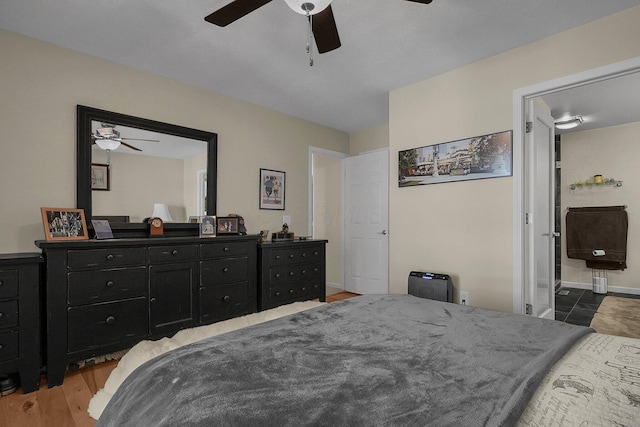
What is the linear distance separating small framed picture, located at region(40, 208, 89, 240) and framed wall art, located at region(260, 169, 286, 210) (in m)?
1.93

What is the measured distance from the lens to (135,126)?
10.0 ft

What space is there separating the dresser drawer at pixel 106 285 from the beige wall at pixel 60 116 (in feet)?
2.03

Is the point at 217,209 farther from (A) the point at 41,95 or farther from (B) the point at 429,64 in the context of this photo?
(B) the point at 429,64

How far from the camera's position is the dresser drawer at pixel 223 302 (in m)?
2.95

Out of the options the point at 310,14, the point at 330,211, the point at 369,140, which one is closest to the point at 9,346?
the point at 310,14

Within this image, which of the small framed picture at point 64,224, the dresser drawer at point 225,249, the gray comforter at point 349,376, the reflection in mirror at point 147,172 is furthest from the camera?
the dresser drawer at point 225,249

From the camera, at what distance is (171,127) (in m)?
3.28

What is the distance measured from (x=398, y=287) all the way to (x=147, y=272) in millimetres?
2587

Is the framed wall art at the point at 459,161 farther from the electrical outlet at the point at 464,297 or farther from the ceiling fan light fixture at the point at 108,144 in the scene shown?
the ceiling fan light fixture at the point at 108,144

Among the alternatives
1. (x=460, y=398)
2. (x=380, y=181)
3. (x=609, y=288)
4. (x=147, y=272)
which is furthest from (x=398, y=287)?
(x=609, y=288)

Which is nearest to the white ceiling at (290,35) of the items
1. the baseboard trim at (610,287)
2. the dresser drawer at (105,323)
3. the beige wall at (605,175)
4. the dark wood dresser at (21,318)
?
the dark wood dresser at (21,318)

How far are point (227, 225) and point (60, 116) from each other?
5.56ft

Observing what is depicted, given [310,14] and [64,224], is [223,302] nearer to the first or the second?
[64,224]

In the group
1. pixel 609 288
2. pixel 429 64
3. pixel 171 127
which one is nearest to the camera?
pixel 429 64
